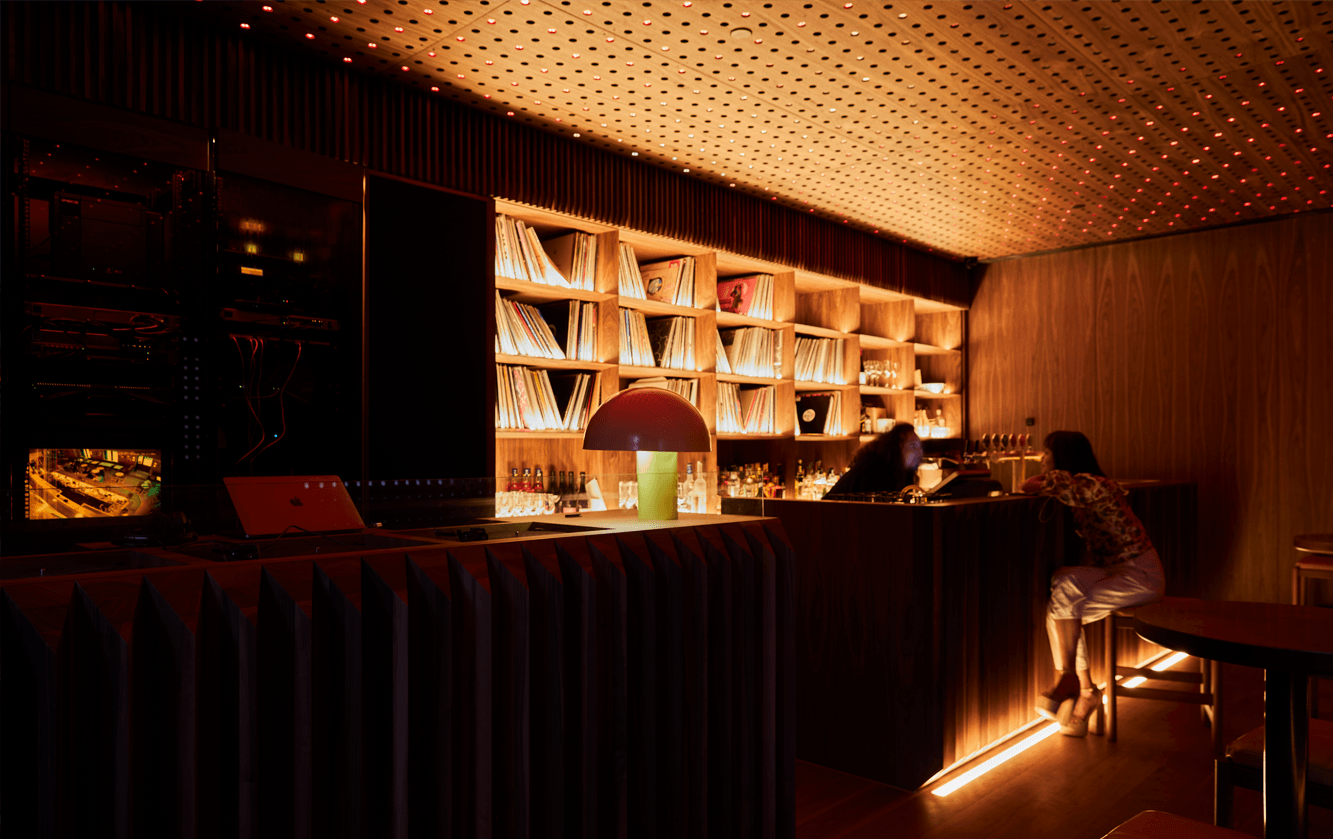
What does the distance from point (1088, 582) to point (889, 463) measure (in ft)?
3.64

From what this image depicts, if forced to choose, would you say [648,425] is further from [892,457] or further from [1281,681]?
[892,457]

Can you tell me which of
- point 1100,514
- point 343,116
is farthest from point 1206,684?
point 343,116

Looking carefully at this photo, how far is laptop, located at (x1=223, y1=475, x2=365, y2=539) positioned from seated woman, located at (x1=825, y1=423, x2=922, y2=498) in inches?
113

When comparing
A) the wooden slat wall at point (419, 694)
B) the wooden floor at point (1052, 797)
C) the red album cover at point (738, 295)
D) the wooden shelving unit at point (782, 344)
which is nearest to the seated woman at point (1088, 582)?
the wooden floor at point (1052, 797)

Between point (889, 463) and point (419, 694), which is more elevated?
point (889, 463)

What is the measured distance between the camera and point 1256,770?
1854 mm

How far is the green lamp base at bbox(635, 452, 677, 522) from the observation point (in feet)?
7.47

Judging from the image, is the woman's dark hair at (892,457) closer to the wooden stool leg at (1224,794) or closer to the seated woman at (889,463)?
the seated woman at (889,463)

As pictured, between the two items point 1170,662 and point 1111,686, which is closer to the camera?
point 1111,686

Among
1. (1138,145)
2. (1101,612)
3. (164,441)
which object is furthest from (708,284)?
(164,441)

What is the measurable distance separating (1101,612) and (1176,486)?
6.14 feet

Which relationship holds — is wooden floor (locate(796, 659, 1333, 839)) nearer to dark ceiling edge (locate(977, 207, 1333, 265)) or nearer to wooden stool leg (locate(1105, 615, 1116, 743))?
wooden stool leg (locate(1105, 615, 1116, 743))

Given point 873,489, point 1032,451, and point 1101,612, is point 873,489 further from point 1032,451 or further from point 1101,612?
point 1032,451

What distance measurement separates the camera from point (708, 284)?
Answer: 460 cm
